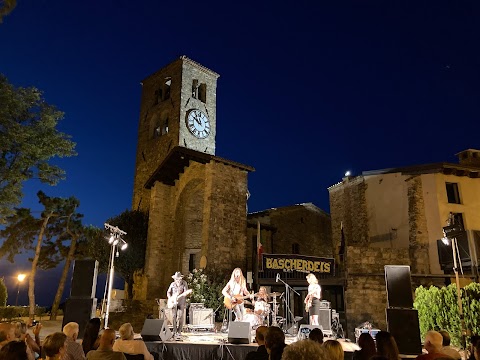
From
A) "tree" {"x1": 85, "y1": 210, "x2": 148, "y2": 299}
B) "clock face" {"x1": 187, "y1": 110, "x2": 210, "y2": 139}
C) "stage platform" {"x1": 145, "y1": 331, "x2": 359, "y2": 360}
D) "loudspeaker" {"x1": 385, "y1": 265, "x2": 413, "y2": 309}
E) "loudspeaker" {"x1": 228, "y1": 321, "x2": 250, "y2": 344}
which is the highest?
"clock face" {"x1": 187, "y1": 110, "x2": 210, "y2": 139}

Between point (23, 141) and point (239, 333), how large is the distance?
11.6 m

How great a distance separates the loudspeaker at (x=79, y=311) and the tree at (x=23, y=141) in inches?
330

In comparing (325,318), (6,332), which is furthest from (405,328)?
(6,332)

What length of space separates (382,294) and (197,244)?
975cm

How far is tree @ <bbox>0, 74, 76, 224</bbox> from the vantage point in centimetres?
1445

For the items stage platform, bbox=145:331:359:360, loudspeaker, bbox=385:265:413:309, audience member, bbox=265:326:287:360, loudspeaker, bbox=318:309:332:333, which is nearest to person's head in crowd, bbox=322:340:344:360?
audience member, bbox=265:326:287:360

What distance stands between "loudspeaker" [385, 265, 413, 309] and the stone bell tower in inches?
337

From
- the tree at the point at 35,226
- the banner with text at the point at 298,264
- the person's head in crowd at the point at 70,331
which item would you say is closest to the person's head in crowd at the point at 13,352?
the person's head in crowd at the point at 70,331

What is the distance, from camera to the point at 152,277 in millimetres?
20094

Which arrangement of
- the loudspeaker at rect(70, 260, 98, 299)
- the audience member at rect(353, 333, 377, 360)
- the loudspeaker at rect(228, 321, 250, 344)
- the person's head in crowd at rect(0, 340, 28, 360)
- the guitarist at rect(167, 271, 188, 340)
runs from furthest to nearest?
the guitarist at rect(167, 271, 188, 340) < the loudspeaker at rect(70, 260, 98, 299) < the loudspeaker at rect(228, 321, 250, 344) < the audience member at rect(353, 333, 377, 360) < the person's head in crowd at rect(0, 340, 28, 360)

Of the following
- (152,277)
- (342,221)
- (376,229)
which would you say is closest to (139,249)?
(152,277)

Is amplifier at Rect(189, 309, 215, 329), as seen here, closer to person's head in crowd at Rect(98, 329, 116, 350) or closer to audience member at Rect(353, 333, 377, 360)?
person's head in crowd at Rect(98, 329, 116, 350)

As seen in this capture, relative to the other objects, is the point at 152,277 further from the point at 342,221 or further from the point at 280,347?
the point at 280,347

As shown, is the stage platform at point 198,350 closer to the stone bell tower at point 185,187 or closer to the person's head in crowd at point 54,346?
the person's head in crowd at point 54,346
